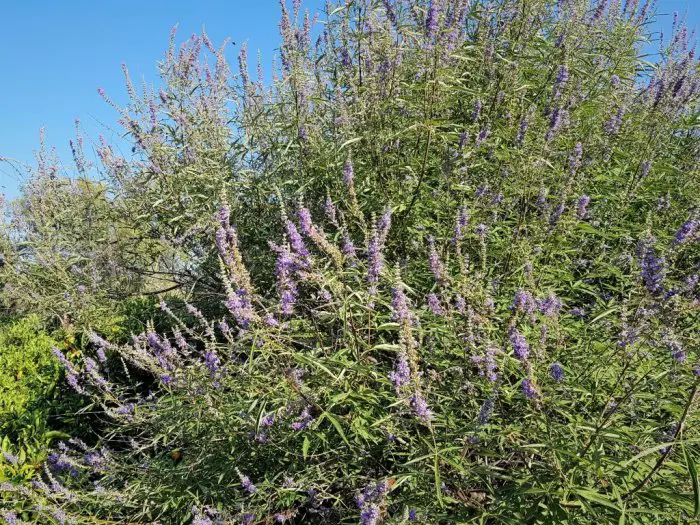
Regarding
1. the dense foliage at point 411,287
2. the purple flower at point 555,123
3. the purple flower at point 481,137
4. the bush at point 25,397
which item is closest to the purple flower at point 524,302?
the dense foliage at point 411,287

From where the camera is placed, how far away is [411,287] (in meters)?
3.17

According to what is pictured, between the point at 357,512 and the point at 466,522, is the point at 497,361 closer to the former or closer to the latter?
the point at 466,522

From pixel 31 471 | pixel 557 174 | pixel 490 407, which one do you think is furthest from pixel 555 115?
pixel 31 471

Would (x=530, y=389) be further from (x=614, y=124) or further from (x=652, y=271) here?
(x=614, y=124)

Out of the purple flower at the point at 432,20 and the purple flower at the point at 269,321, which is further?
the purple flower at the point at 432,20

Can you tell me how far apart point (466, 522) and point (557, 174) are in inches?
92.3

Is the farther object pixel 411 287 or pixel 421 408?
pixel 411 287

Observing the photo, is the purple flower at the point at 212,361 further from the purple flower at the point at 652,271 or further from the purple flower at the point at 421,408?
the purple flower at the point at 652,271

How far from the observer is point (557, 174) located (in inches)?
131

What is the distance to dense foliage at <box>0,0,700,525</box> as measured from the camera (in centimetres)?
195

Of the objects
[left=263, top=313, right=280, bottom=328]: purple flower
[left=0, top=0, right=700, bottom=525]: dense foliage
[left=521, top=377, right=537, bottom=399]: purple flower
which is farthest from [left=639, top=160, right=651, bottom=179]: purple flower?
[left=263, top=313, right=280, bottom=328]: purple flower

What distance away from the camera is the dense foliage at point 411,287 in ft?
6.40

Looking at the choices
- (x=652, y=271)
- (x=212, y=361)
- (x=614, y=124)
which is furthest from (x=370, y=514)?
(x=614, y=124)

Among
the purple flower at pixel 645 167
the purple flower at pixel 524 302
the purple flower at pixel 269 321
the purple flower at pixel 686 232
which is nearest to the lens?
the purple flower at pixel 686 232
